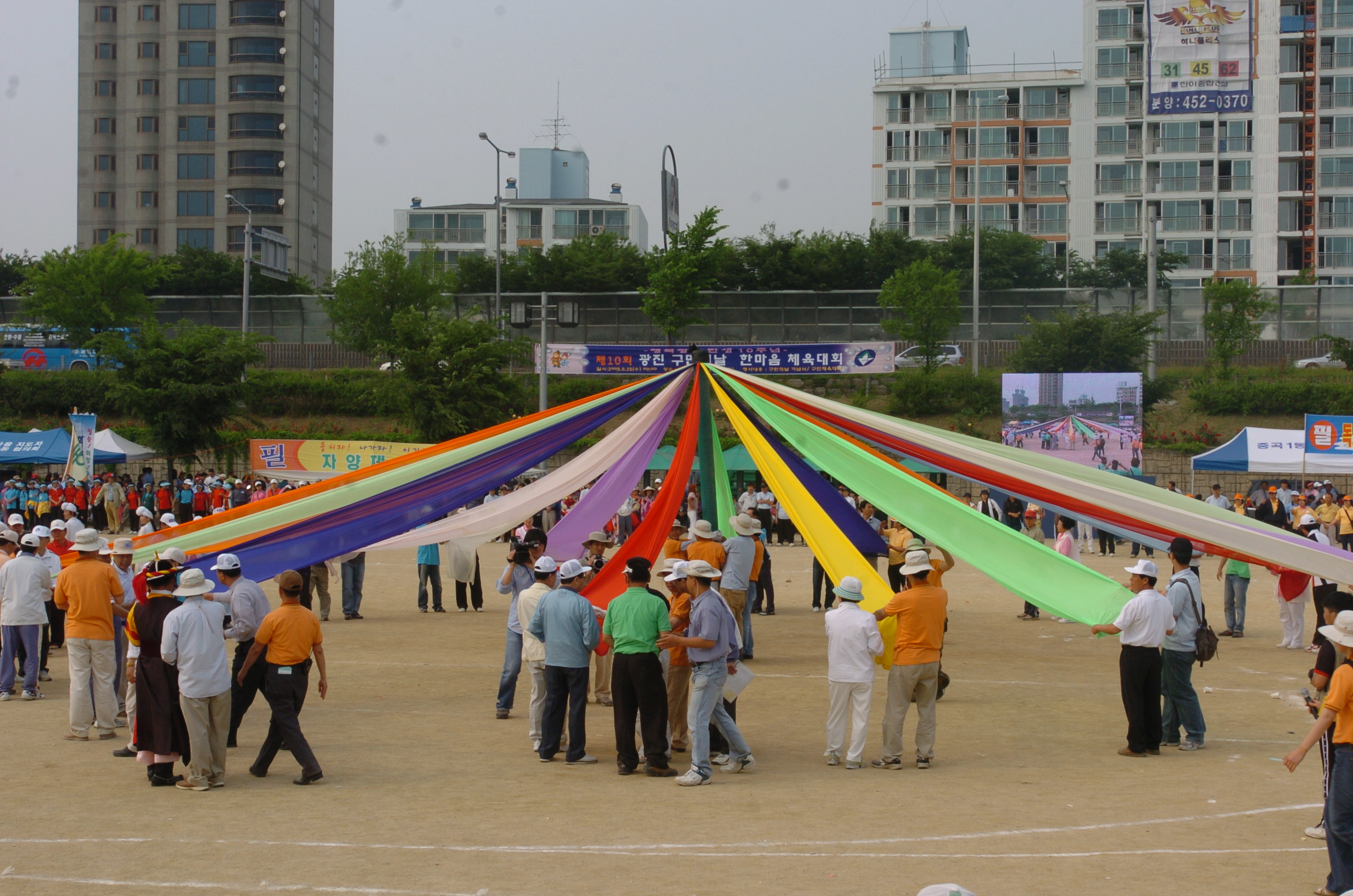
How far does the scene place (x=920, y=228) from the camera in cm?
6494

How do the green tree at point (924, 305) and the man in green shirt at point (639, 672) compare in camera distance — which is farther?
the green tree at point (924, 305)

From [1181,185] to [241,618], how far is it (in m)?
60.9

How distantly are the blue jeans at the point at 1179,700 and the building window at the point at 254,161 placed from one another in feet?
229

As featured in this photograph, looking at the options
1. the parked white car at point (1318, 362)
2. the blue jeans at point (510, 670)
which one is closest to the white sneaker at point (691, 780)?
the blue jeans at point (510, 670)

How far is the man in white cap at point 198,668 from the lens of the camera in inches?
312

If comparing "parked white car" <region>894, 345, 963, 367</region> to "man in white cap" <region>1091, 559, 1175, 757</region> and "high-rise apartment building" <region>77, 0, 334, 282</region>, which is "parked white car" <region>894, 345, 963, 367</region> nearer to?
"man in white cap" <region>1091, 559, 1175, 757</region>

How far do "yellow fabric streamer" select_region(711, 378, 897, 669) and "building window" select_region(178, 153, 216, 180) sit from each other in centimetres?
6724

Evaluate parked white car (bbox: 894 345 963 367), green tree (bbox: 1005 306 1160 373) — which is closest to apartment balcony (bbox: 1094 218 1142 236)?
parked white car (bbox: 894 345 963 367)

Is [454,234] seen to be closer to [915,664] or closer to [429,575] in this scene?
[429,575]

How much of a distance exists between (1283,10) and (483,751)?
62.7 meters

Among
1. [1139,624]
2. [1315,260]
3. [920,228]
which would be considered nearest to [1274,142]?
[1315,260]

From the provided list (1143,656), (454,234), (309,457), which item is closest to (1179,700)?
(1143,656)

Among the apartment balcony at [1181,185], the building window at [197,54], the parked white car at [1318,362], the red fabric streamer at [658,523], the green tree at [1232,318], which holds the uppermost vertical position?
the building window at [197,54]

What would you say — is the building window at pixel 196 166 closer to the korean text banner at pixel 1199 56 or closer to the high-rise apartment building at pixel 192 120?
the high-rise apartment building at pixel 192 120
